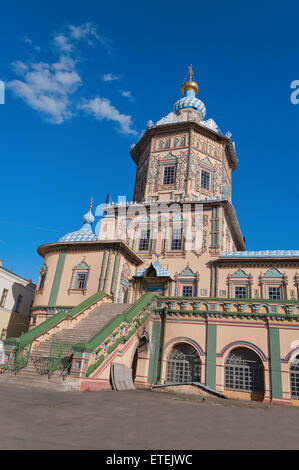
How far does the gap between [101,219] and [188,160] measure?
27.9 feet

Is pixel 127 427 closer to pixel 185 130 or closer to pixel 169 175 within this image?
pixel 169 175

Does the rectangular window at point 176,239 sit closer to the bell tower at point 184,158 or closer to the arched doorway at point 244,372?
the bell tower at point 184,158

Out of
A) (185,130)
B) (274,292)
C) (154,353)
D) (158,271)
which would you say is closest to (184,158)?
(185,130)

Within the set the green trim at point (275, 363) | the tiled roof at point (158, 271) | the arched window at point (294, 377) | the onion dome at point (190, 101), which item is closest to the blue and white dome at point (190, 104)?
the onion dome at point (190, 101)

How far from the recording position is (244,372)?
1692 centimetres

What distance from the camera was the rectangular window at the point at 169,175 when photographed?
2727 cm

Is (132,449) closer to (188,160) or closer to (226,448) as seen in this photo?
(226,448)

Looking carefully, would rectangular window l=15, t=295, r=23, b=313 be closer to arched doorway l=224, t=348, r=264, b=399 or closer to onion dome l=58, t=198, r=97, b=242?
onion dome l=58, t=198, r=97, b=242

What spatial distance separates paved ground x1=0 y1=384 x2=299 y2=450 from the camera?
4855 mm

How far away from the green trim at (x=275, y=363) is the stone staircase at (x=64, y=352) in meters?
7.66

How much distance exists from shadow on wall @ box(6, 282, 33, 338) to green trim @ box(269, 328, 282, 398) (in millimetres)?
23448

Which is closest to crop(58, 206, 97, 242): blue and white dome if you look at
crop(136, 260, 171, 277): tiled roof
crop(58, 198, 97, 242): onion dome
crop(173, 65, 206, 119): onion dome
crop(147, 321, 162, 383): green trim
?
crop(58, 198, 97, 242): onion dome
